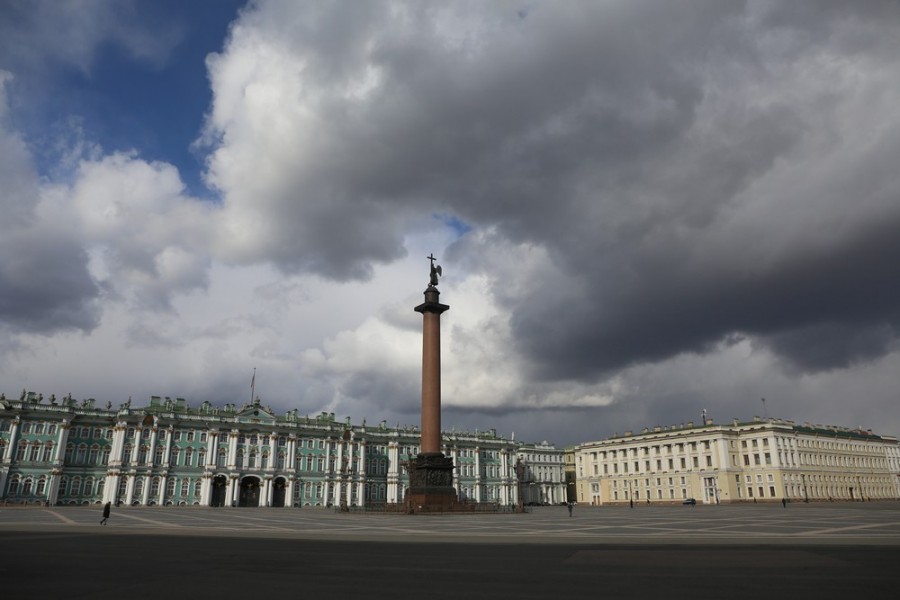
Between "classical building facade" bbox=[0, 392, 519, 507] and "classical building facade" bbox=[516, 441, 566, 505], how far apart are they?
2324 centimetres

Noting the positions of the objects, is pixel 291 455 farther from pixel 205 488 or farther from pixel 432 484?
pixel 432 484

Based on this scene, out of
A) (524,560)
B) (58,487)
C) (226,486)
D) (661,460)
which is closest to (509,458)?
(661,460)

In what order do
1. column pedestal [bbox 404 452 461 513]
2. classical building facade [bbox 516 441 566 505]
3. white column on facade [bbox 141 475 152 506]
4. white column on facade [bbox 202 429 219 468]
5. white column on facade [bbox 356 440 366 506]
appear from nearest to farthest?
column pedestal [bbox 404 452 461 513] < white column on facade [bbox 141 475 152 506] < white column on facade [bbox 202 429 219 468] < white column on facade [bbox 356 440 366 506] < classical building facade [bbox 516 441 566 505]

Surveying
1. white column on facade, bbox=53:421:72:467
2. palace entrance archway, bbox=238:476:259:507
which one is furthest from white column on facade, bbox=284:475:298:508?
white column on facade, bbox=53:421:72:467

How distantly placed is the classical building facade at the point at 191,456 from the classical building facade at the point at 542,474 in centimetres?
2324

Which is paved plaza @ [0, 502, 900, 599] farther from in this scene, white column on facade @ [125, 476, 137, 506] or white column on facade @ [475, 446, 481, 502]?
white column on facade @ [475, 446, 481, 502]

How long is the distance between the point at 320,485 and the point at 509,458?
3943cm

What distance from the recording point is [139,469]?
83.0 meters

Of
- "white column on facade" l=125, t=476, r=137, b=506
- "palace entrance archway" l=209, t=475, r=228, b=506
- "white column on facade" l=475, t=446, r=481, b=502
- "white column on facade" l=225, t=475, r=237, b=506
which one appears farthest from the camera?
"white column on facade" l=475, t=446, r=481, b=502

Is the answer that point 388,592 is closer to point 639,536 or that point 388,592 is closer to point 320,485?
point 639,536

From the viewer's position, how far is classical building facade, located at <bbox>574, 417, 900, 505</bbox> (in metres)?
99.6

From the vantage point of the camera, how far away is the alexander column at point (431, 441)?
55875 mm

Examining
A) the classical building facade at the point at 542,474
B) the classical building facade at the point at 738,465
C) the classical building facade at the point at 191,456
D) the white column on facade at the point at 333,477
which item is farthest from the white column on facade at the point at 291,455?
the classical building facade at the point at 738,465

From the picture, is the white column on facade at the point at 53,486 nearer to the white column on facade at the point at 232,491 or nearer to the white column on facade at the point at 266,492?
the white column on facade at the point at 232,491
